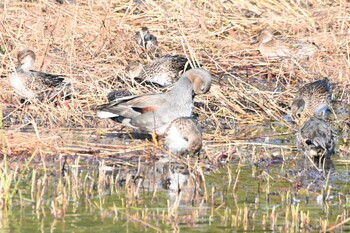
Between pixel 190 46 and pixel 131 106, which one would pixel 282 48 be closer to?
pixel 190 46

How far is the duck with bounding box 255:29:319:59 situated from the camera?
48.3 feet

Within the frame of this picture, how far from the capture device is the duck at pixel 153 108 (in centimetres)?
1053

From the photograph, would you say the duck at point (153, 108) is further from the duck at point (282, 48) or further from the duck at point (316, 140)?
the duck at point (282, 48)

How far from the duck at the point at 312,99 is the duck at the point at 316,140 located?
1.80m

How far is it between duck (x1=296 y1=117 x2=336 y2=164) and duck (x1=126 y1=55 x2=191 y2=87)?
357 cm

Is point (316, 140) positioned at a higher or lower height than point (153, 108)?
lower

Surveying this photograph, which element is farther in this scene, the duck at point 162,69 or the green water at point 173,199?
the duck at point 162,69

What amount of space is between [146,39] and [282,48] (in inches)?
93.5

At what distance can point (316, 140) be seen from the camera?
9.84 m

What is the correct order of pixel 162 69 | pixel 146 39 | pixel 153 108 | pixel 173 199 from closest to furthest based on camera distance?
pixel 173 199
pixel 153 108
pixel 162 69
pixel 146 39

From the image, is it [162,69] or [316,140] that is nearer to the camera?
[316,140]

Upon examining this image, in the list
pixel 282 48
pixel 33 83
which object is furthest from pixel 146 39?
pixel 33 83

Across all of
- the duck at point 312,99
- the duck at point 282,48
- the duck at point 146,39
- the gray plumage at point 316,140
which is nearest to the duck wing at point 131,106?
the gray plumage at point 316,140

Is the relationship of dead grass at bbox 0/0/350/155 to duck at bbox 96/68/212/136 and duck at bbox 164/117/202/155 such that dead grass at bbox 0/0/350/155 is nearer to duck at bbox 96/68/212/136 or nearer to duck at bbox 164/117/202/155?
duck at bbox 96/68/212/136
